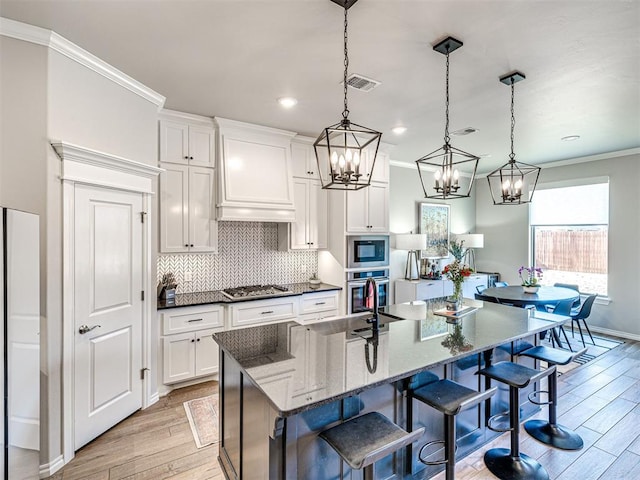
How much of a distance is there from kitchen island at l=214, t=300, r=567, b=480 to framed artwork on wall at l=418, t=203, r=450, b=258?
3591 millimetres

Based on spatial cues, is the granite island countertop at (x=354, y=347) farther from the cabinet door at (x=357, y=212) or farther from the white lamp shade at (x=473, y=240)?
the white lamp shade at (x=473, y=240)

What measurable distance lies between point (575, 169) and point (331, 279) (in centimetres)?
472

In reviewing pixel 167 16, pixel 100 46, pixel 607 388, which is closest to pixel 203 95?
pixel 100 46

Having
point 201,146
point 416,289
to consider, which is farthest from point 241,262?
point 416,289

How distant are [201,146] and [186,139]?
0.17 metres

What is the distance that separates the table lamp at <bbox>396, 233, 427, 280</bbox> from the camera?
555 cm

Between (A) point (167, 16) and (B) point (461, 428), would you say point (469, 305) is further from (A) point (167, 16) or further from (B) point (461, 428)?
(A) point (167, 16)

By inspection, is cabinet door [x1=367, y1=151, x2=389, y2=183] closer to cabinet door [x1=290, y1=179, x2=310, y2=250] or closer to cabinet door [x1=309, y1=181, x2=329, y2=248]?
cabinet door [x1=309, y1=181, x2=329, y2=248]

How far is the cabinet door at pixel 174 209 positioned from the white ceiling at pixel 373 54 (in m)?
0.71

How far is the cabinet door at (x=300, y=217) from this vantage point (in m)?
4.39

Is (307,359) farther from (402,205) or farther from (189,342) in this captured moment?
(402,205)

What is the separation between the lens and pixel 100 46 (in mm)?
2363

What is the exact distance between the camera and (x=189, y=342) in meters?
3.46

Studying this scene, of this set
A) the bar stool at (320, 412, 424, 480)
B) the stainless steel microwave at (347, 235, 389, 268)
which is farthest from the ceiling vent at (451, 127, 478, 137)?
the bar stool at (320, 412, 424, 480)
